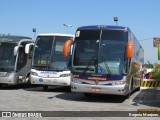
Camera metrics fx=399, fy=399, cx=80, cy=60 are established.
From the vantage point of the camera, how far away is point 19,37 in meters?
22.8

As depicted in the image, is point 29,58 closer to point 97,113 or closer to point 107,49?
point 107,49

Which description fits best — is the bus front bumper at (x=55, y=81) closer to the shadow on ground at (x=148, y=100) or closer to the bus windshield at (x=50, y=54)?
the bus windshield at (x=50, y=54)

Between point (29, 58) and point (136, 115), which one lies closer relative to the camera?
point (136, 115)

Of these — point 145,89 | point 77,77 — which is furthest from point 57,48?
point 145,89

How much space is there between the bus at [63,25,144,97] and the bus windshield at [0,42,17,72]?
19.3 feet

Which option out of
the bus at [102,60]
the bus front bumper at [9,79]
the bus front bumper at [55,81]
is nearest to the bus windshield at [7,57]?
the bus front bumper at [9,79]

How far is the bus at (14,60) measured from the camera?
21.4 metres

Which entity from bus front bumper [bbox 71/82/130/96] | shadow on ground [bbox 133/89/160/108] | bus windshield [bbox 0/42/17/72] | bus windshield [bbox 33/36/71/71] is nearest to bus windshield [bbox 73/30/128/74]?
bus front bumper [bbox 71/82/130/96]

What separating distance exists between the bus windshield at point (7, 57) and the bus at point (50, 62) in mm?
1442

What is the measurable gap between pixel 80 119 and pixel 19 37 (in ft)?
40.8

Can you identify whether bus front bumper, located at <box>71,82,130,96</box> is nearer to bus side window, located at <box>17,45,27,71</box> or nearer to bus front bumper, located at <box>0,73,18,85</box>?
bus front bumper, located at <box>0,73,18,85</box>

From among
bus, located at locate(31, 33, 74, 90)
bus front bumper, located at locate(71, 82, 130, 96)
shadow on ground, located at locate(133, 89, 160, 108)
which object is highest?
bus, located at locate(31, 33, 74, 90)

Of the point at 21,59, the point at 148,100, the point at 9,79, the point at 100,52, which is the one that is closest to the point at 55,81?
the point at 9,79

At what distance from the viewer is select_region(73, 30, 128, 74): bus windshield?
16.1 meters
